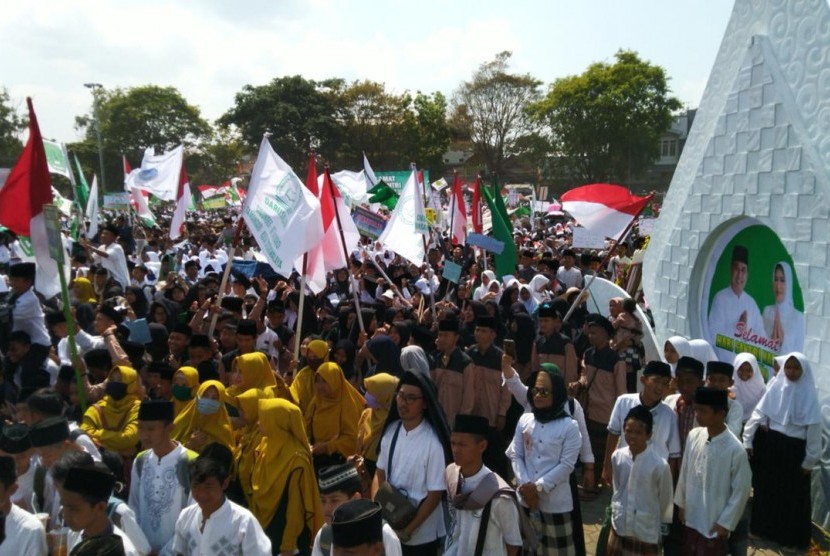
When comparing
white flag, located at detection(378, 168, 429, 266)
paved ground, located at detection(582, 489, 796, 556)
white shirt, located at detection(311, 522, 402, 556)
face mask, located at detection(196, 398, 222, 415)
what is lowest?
paved ground, located at detection(582, 489, 796, 556)

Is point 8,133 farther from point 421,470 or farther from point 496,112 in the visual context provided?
point 421,470

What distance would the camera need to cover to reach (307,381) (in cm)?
545

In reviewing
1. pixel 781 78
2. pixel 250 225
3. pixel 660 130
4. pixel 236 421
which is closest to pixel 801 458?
pixel 781 78

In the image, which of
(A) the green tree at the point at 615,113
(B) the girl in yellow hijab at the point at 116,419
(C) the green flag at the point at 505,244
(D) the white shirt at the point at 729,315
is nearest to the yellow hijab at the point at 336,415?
(B) the girl in yellow hijab at the point at 116,419

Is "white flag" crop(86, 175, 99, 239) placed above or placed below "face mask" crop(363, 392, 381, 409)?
above

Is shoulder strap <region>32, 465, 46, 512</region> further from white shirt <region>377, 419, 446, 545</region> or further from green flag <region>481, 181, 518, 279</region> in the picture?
green flag <region>481, 181, 518, 279</region>

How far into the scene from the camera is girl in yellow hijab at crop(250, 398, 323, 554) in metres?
4.20

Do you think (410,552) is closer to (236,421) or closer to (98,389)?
(236,421)

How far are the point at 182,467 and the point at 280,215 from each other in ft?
11.9

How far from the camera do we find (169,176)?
14609 millimetres

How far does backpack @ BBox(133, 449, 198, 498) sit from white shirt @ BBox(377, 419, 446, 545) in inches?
42.5

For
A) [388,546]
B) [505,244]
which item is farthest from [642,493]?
A: [505,244]

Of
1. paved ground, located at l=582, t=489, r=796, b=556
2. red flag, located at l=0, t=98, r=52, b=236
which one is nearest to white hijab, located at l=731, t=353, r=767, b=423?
paved ground, located at l=582, t=489, r=796, b=556

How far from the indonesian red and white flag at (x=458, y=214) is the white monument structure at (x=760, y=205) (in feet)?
13.9
